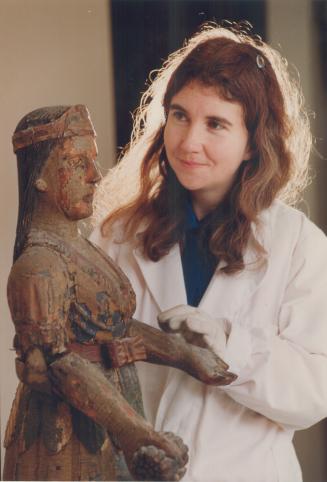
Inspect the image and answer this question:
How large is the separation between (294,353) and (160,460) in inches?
11.7

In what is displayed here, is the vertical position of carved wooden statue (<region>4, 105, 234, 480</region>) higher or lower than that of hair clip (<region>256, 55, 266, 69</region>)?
lower

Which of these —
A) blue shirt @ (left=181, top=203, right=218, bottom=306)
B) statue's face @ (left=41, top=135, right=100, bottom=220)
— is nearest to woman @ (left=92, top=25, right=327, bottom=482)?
blue shirt @ (left=181, top=203, right=218, bottom=306)

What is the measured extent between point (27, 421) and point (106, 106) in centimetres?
48

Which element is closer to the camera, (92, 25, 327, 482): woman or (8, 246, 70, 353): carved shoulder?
(8, 246, 70, 353): carved shoulder

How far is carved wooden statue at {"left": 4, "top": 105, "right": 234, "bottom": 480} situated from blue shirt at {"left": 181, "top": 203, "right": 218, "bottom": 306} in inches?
4.6

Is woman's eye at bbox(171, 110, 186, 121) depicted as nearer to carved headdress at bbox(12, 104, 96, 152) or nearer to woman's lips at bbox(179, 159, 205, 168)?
woman's lips at bbox(179, 159, 205, 168)

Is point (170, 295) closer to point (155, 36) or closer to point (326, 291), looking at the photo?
point (326, 291)

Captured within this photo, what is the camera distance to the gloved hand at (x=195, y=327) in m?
1.20

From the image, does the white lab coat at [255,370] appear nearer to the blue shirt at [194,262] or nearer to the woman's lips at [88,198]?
the blue shirt at [194,262]

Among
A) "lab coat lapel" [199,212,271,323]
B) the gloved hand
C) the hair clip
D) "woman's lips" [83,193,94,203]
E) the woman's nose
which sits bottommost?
the gloved hand

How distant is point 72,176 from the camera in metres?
1.12

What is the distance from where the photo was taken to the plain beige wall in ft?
4.17

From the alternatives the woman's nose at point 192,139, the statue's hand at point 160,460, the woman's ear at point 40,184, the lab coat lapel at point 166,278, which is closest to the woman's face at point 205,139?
the woman's nose at point 192,139

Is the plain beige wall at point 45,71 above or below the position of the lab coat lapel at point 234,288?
above
